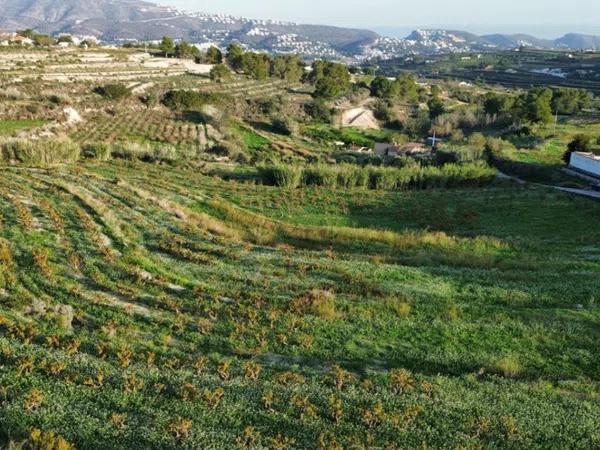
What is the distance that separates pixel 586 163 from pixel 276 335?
38.1 meters

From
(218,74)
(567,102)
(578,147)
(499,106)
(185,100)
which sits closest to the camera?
(578,147)

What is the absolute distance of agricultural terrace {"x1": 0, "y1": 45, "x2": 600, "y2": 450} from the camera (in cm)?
1083

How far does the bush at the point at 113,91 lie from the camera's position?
7088 cm

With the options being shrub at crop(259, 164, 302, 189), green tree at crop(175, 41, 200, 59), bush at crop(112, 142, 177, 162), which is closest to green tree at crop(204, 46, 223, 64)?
A: green tree at crop(175, 41, 200, 59)

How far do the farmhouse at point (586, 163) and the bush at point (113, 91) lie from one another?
172 ft

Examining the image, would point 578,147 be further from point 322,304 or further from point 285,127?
point 322,304

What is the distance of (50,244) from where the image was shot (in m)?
18.4

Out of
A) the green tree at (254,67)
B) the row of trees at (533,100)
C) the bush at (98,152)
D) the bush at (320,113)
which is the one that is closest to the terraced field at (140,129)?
the bush at (98,152)

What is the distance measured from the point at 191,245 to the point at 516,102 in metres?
72.1

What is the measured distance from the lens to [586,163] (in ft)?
144

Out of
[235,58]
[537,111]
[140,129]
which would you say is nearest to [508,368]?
[140,129]

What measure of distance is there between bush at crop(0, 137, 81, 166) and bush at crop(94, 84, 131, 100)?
34.6 m

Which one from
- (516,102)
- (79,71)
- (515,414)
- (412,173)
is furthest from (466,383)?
(79,71)

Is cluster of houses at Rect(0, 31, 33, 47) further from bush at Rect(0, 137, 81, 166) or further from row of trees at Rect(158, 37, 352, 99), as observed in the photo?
bush at Rect(0, 137, 81, 166)
